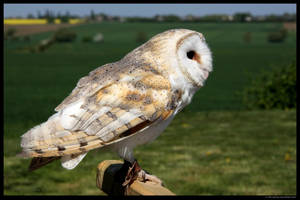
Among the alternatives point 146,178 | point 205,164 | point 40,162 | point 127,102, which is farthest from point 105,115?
point 205,164

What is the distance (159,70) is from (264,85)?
27.0ft

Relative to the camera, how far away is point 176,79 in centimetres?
299

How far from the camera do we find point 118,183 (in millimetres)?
3141

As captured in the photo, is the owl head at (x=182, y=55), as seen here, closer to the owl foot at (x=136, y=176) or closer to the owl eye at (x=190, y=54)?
the owl eye at (x=190, y=54)

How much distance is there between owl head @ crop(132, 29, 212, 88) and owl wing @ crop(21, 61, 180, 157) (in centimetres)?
8

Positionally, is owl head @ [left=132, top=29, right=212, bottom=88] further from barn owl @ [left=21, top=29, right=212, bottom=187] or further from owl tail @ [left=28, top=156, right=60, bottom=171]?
owl tail @ [left=28, top=156, right=60, bottom=171]

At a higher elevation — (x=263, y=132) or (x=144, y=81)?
(x=144, y=81)

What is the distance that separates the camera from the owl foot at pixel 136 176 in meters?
3.06

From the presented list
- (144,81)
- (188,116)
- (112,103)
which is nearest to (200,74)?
(144,81)

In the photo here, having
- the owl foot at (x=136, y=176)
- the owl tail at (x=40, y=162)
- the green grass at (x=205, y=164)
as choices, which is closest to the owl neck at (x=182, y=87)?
the owl foot at (x=136, y=176)

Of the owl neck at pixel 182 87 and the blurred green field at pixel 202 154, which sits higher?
the owl neck at pixel 182 87

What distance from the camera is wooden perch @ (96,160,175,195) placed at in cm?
282

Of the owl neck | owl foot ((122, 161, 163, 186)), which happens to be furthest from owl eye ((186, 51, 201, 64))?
owl foot ((122, 161, 163, 186))

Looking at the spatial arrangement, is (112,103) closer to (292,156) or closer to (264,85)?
(292,156)
